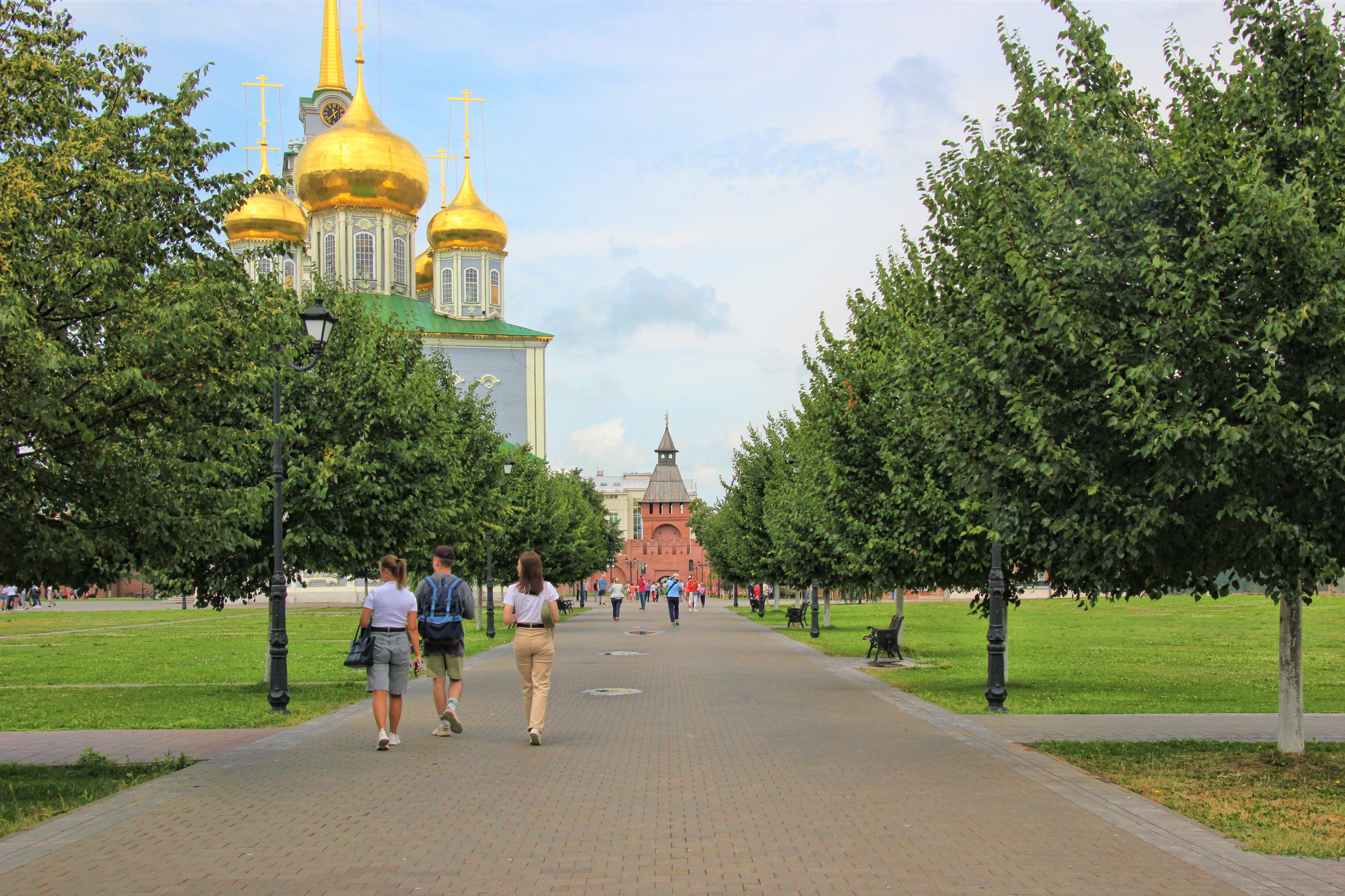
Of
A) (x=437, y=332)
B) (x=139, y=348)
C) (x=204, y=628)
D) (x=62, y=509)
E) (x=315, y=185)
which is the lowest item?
(x=204, y=628)

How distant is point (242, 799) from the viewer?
8.88 m

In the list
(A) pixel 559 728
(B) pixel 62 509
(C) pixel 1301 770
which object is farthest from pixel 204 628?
(C) pixel 1301 770

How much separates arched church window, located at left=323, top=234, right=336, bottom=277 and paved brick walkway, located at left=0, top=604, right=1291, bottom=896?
5697 cm

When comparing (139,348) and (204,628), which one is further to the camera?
(204,628)

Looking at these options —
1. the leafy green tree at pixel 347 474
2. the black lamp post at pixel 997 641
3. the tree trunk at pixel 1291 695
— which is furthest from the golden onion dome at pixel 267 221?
the tree trunk at pixel 1291 695

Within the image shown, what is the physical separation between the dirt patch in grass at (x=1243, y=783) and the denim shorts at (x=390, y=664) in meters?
6.03

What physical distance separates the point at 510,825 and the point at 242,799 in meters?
2.27

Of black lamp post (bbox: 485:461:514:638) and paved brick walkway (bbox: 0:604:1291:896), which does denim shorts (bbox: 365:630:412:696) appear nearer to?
paved brick walkway (bbox: 0:604:1291:896)

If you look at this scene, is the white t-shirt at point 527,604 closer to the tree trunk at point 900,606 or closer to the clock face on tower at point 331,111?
the tree trunk at point 900,606

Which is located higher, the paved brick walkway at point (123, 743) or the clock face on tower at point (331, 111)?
the clock face on tower at point (331, 111)

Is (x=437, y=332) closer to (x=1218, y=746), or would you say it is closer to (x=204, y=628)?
(x=204, y=628)

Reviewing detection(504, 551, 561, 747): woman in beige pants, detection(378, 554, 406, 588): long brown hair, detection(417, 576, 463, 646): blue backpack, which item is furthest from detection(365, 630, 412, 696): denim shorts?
detection(504, 551, 561, 747): woman in beige pants

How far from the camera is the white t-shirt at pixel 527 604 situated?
40.3 feet

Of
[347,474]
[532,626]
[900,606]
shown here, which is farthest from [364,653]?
[900,606]
